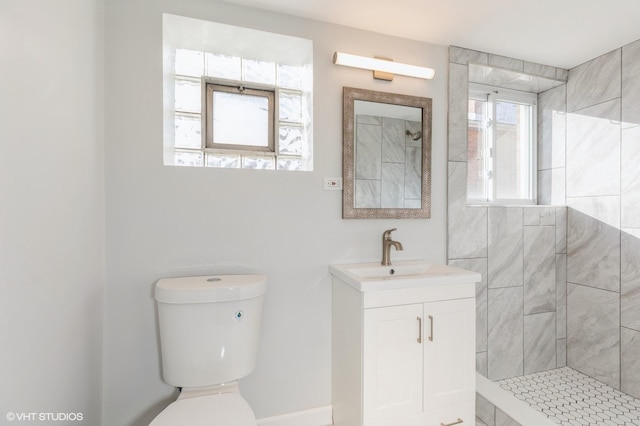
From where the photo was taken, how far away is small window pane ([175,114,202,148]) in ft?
5.87

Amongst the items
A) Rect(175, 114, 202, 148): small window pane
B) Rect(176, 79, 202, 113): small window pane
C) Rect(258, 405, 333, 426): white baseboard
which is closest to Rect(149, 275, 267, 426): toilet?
Rect(258, 405, 333, 426): white baseboard

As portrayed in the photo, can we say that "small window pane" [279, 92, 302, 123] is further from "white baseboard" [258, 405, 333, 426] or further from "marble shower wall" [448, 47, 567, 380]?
"white baseboard" [258, 405, 333, 426]

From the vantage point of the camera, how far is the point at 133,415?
1488 millimetres

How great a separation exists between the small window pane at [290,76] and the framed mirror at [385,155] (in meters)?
0.36

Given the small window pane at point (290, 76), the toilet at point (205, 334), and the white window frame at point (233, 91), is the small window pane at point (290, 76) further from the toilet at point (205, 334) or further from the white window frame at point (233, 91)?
the toilet at point (205, 334)

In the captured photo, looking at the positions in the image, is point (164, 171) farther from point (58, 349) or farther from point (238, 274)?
point (58, 349)

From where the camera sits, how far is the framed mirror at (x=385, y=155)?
1.80m

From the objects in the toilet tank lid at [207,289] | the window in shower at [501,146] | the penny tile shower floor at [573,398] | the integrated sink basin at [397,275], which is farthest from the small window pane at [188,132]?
the penny tile shower floor at [573,398]

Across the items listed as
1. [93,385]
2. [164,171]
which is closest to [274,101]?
[164,171]

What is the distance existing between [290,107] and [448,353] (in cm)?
167

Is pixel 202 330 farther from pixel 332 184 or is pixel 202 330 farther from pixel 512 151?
pixel 512 151

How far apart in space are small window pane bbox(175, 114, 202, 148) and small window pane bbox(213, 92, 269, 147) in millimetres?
96

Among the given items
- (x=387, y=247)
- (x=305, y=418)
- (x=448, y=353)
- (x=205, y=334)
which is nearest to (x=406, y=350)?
(x=448, y=353)

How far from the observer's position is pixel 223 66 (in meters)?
1.85
